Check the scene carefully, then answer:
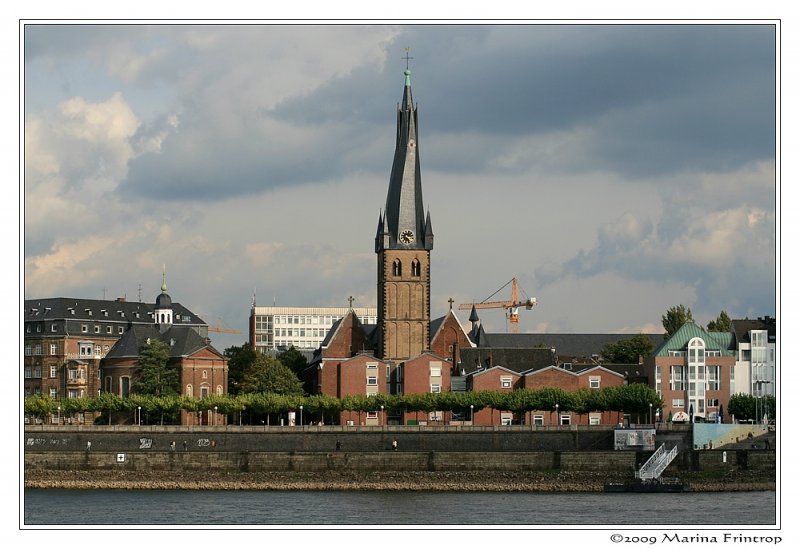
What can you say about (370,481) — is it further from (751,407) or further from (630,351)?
(630,351)

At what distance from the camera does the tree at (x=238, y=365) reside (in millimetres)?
154250

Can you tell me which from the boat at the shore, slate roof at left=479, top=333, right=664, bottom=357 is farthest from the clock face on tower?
slate roof at left=479, top=333, right=664, bottom=357

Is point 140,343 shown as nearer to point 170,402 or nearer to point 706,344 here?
point 170,402

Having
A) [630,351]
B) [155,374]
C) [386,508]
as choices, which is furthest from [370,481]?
[630,351]

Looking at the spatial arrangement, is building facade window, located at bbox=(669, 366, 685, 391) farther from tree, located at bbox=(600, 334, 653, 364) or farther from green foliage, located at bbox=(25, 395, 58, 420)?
green foliage, located at bbox=(25, 395, 58, 420)

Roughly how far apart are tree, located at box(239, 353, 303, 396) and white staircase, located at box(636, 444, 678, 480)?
40015 mm

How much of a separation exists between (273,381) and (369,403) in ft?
41.6

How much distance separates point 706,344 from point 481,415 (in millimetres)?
18998

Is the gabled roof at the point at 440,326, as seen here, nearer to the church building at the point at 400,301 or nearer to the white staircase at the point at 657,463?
the church building at the point at 400,301

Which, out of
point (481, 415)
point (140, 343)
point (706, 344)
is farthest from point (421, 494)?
point (140, 343)

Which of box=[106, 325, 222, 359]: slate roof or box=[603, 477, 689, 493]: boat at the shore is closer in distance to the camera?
box=[603, 477, 689, 493]: boat at the shore

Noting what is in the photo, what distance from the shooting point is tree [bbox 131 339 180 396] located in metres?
143

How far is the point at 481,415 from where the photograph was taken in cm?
13362

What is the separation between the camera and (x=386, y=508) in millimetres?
91312
